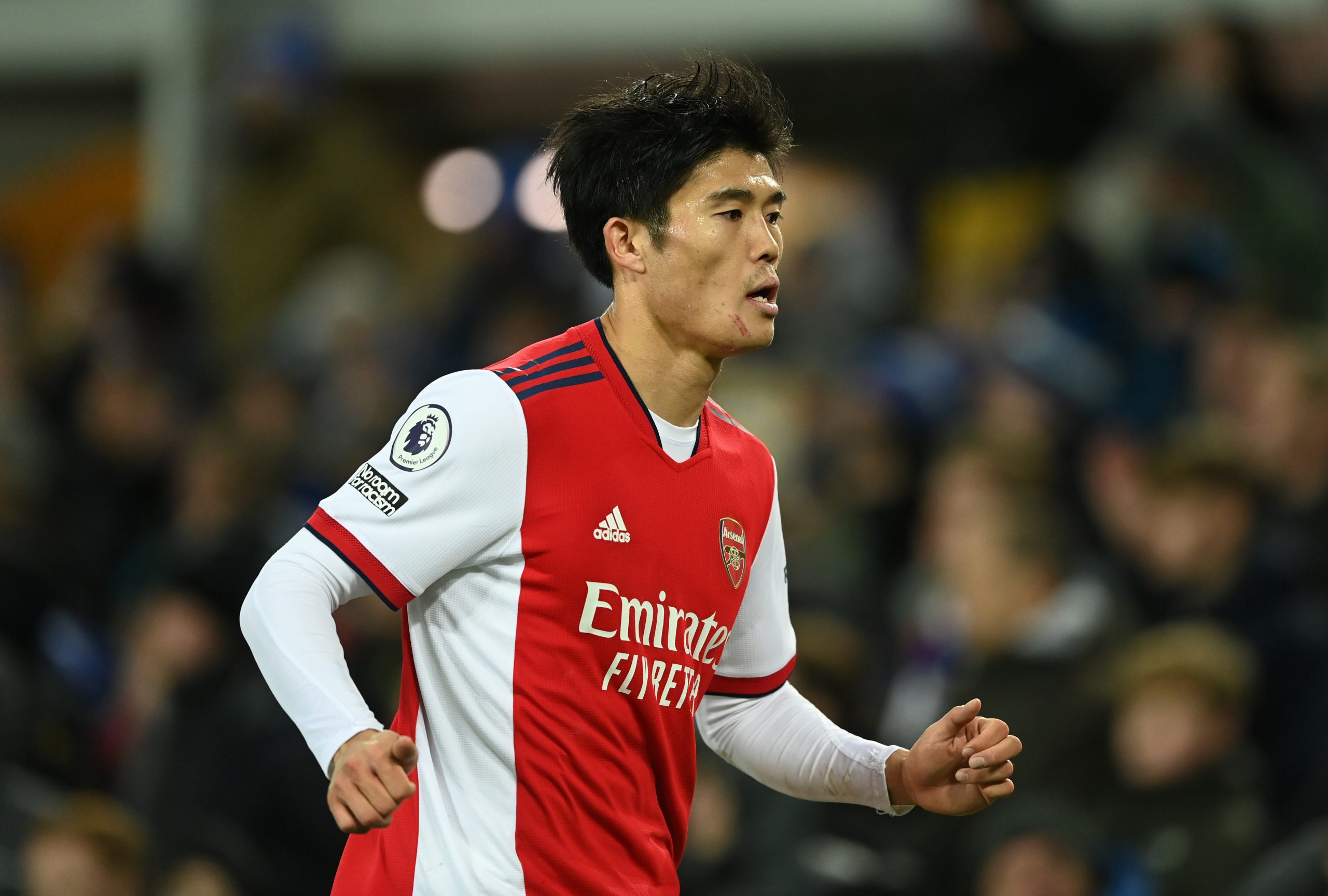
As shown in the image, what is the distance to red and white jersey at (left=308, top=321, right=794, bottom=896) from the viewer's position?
310 centimetres

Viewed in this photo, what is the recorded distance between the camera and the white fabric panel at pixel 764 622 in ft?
12.1

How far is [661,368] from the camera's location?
3418mm

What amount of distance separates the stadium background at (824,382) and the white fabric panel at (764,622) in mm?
1575

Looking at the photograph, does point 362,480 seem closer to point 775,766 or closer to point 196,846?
point 775,766

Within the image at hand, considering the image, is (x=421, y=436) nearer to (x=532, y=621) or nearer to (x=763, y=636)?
(x=532, y=621)

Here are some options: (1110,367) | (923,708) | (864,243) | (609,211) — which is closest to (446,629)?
(609,211)

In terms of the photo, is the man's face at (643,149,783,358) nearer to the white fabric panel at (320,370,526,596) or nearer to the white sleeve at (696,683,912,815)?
the white fabric panel at (320,370,526,596)

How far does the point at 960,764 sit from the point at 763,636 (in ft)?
1.79

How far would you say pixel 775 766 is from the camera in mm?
3719

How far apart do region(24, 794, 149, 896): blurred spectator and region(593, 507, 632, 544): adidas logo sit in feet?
11.3

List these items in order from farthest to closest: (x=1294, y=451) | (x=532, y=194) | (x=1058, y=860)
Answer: (x=532, y=194)
(x=1294, y=451)
(x=1058, y=860)

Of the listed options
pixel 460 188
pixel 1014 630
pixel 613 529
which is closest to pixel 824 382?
pixel 1014 630

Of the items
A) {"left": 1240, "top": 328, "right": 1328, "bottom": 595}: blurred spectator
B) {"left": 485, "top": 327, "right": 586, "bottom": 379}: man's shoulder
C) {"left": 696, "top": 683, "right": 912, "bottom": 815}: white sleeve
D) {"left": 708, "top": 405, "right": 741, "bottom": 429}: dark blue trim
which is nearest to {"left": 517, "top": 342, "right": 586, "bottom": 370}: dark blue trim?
{"left": 485, "top": 327, "right": 586, "bottom": 379}: man's shoulder

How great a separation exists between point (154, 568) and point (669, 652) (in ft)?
19.8
